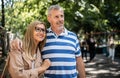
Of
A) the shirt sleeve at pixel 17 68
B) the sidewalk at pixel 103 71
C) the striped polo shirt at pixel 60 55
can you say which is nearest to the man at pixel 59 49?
the striped polo shirt at pixel 60 55

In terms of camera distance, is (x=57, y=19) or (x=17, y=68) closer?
(x=17, y=68)

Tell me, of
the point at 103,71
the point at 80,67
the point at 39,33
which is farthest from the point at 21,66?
the point at 103,71

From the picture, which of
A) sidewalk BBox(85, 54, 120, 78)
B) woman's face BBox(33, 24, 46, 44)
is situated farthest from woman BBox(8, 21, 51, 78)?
sidewalk BBox(85, 54, 120, 78)

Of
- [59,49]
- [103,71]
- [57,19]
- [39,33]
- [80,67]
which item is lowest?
[103,71]

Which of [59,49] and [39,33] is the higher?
[39,33]

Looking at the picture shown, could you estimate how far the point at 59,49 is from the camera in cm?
364

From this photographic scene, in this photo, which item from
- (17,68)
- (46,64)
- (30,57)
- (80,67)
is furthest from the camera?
(80,67)

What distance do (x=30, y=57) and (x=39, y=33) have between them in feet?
0.90

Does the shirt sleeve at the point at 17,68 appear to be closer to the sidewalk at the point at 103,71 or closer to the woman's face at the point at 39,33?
the woman's face at the point at 39,33

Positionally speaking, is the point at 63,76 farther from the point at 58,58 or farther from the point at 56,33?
the point at 56,33

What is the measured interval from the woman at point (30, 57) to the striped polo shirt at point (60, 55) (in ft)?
0.55

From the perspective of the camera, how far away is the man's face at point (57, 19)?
367 cm

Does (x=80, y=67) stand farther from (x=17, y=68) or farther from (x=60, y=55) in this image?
(x=17, y=68)

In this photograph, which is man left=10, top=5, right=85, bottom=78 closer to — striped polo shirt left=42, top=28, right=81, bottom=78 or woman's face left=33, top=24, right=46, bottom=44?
striped polo shirt left=42, top=28, right=81, bottom=78
